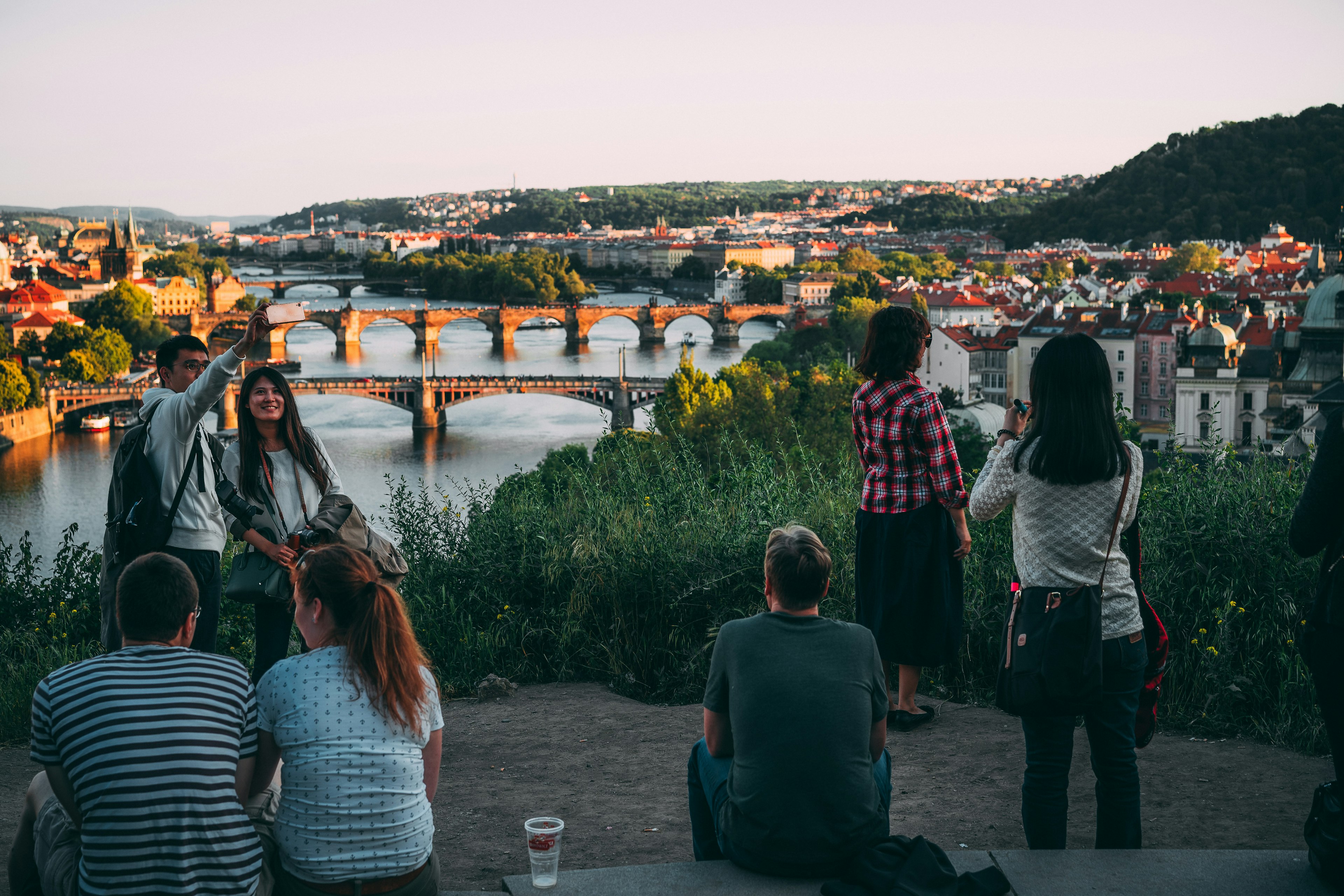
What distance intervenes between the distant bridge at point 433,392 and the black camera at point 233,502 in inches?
875

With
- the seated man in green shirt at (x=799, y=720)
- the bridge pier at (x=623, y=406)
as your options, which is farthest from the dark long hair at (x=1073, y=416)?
the bridge pier at (x=623, y=406)

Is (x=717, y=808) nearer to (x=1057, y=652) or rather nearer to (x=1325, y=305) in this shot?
(x=1057, y=652)

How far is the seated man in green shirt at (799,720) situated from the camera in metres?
1.45

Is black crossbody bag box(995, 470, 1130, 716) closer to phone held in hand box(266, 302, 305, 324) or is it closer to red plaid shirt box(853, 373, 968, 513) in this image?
red plaid shirt box(853, 373, 968, 513)

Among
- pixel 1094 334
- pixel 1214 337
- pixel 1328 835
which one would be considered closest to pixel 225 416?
pixel 1094 334

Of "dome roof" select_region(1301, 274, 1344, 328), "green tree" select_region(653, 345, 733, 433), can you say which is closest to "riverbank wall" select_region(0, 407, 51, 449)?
"green tree" select_region(653, 345, 733, 433)

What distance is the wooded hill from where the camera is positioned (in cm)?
5684

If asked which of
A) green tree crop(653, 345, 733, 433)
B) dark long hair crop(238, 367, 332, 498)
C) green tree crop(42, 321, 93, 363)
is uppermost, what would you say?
dark long hair crop(238, 367, 332, 498)

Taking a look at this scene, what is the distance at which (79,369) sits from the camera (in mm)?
30922

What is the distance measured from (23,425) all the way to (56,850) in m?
26.3

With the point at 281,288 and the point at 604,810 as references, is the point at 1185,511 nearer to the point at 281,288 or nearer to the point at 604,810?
the point at 604,810

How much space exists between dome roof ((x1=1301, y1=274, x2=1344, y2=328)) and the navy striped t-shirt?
58.1 feet

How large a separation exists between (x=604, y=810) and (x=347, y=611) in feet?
2.54

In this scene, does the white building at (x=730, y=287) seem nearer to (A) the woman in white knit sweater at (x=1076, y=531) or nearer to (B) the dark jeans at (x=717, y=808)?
(A) the woman in white knit sweater at (x=1076, y=531)
